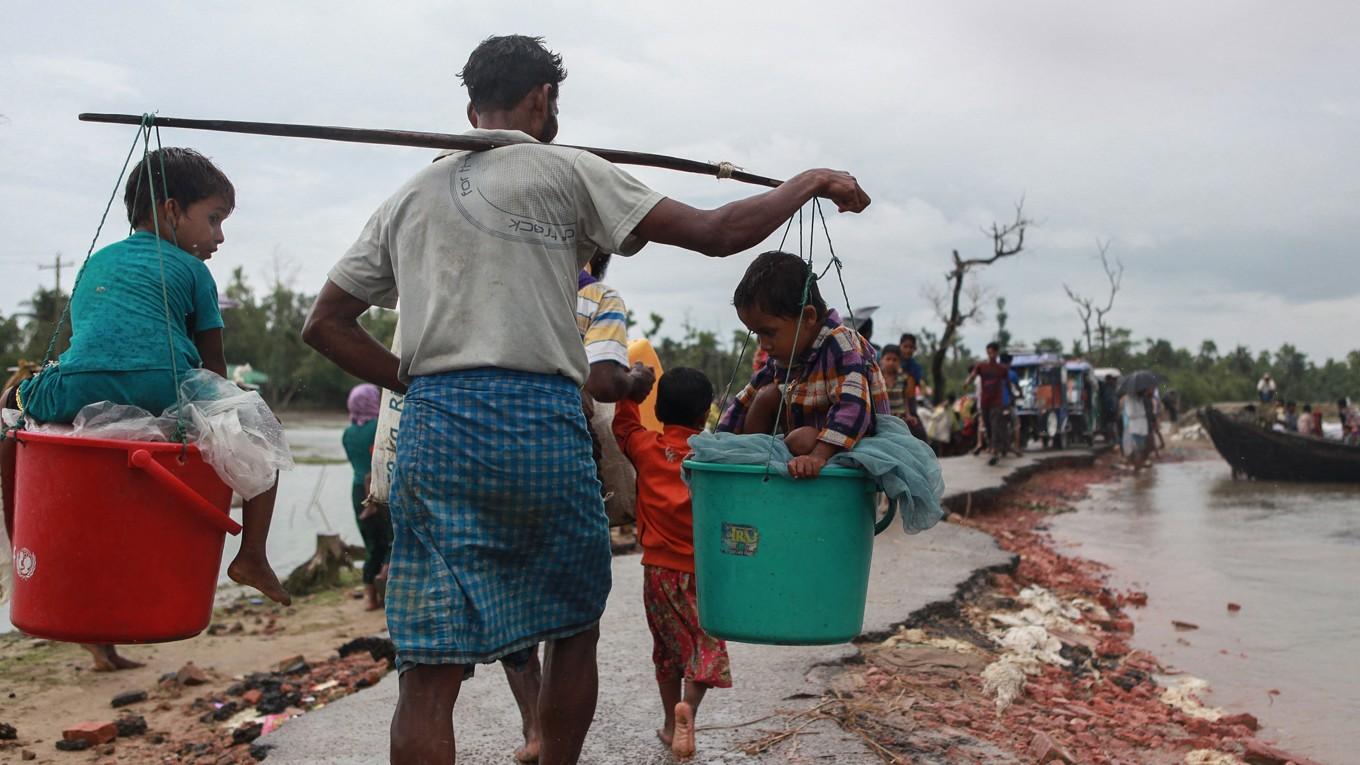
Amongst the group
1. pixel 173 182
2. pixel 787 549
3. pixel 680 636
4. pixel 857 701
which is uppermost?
pixel 173 182

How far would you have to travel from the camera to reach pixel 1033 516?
12.8 metres

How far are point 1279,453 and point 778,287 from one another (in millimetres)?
18451

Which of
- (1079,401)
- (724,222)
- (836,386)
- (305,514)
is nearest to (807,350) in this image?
(836,386)

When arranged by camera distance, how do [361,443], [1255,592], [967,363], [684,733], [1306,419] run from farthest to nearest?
[967,363], [1306,419], [1255,592], [361,443], [684,733]

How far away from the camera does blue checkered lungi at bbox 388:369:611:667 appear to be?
217 centimetres

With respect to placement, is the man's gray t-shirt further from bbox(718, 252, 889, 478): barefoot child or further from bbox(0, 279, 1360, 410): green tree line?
bbox(0, 279, 1360, 410): green tree line

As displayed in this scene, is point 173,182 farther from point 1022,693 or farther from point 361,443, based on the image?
point 361,443

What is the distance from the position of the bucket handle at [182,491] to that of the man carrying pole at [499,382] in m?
0.58

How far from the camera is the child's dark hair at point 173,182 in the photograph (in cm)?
277

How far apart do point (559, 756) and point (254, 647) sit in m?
4.68

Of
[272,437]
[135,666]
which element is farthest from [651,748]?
[135,666]

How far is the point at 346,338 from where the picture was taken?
2516 mm

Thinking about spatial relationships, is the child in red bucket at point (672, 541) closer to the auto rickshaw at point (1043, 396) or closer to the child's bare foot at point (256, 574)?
the child's bare foot at point (256, 574)

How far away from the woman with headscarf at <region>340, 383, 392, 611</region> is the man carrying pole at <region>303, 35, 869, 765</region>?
5.30m
